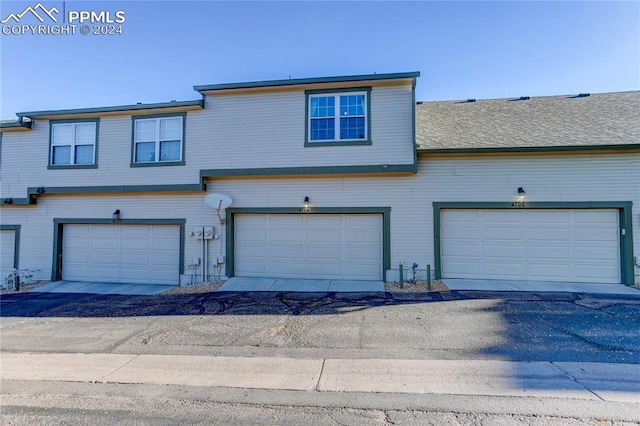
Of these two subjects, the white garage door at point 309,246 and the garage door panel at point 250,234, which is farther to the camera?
Result: the garage door panel at point 250,234

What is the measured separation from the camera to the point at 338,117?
9.84 metres

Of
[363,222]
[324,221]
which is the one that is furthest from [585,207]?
[324,221]

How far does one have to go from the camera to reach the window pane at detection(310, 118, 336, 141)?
9.88 m

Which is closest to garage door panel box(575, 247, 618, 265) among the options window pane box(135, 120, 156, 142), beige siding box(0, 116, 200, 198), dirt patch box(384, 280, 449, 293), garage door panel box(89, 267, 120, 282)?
dirt patch box(384, 280, 449, 293)

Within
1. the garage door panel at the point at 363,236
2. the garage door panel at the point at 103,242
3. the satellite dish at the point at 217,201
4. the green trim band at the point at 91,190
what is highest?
the green trim band at the point at 91,190

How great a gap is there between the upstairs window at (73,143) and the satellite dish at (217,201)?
4.65m

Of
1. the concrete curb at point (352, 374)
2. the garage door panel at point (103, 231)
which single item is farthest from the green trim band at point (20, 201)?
the concrete curb at point (352, 374)

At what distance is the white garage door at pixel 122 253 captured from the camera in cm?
1061

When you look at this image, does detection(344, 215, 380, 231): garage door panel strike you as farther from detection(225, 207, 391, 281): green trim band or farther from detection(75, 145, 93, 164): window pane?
detection(75, 145, 93, 164): window pane

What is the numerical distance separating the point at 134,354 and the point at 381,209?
7.23 m

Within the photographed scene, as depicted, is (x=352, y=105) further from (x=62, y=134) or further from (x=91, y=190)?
(x=62, y=134)

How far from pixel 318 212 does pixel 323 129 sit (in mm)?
2645

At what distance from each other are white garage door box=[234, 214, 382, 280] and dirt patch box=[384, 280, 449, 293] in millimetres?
768

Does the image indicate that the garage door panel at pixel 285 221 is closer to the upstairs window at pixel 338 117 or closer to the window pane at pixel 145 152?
the upstairs window at pixel 338 117
